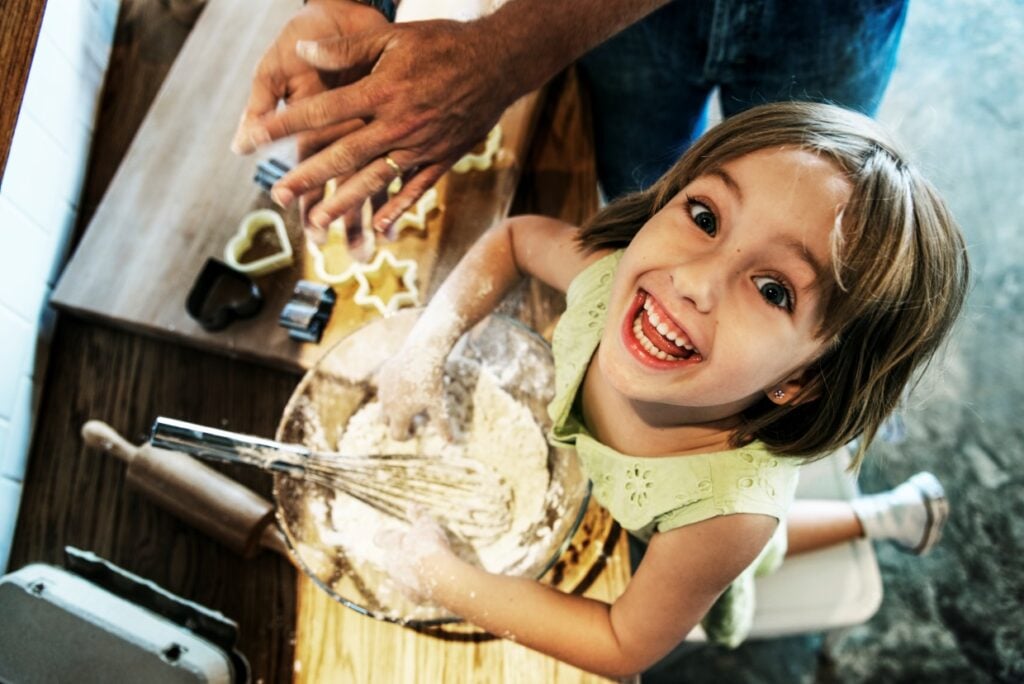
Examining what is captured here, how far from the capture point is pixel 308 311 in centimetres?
95

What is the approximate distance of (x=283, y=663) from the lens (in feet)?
2.75

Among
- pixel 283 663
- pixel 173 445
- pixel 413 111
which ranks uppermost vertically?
pixel 413 111

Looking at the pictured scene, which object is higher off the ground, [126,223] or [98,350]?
[126,223]

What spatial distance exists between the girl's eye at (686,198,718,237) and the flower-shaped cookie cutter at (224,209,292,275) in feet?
1.77

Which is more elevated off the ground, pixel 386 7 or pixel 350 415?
pixel 386 7

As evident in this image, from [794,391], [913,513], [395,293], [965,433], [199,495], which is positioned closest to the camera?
[794,391]

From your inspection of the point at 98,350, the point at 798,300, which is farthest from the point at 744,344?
the point at 98,350

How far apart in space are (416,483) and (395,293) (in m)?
0.26

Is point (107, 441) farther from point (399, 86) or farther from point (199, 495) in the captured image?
point (399, 86)

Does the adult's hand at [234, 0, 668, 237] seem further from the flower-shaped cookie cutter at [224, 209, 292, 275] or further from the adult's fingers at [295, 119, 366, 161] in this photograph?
the flower-shaped cookie cutter at [224, 209, 292, 275]

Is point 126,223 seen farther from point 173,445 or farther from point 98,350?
point 173,445

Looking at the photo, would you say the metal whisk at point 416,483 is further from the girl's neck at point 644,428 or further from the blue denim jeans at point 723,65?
the blue denim jeans at point 723,65

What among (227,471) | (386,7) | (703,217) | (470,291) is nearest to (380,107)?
(386,7)

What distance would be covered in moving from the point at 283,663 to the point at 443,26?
73 cm
